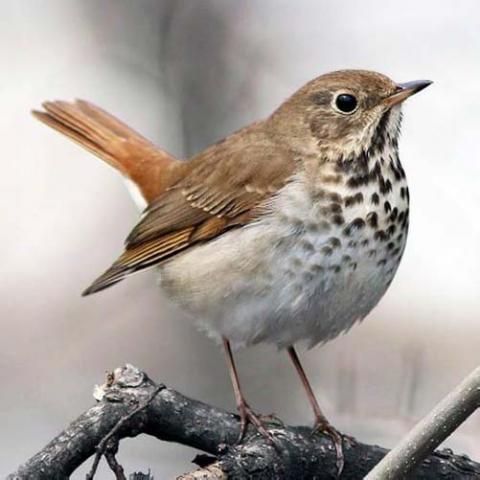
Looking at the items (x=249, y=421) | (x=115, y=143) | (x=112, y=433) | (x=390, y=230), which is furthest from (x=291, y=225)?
(x=115, y=143)

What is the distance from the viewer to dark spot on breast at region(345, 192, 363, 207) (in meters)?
4.51

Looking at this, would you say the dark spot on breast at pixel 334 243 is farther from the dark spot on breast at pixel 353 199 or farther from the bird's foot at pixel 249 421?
the bird's foot at pixel 249 421

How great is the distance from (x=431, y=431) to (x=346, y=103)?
206 cm

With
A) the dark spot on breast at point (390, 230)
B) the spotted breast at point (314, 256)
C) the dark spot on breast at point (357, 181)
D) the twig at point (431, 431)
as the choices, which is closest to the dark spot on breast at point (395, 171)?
the spotted breast at point (314, 256)

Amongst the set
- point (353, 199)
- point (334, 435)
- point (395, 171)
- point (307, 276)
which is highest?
point (395, 171)

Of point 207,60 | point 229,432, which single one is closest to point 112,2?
point 207,60

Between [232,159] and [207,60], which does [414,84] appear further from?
[207,60]

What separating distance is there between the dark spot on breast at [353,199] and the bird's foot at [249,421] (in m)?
0.74

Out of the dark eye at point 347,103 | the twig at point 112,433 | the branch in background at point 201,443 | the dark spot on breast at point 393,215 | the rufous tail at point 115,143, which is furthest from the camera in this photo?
the rufous tail at point 115,143

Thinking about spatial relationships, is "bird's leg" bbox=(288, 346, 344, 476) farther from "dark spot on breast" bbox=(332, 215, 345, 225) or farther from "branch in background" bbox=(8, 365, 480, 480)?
"dark spot on breast" bbox=(332, 215, 345, 225)

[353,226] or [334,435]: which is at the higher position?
[353,226]

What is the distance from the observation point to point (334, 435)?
175 inches

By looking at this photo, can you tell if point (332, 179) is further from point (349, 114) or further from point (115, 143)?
point (115, 143)

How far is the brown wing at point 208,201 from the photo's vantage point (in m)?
4.85
